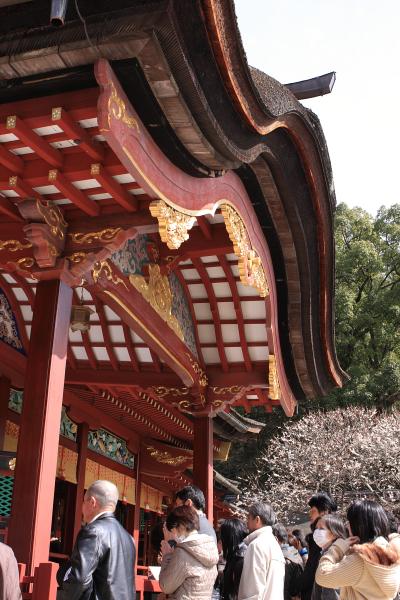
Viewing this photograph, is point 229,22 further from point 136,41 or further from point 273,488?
point 273,488

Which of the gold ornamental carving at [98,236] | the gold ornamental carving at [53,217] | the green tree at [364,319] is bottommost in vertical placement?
the gold ornamental carving at [98,236]

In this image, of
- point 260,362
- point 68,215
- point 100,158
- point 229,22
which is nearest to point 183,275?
point 260,362

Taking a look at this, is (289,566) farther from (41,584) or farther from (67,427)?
(67,427)

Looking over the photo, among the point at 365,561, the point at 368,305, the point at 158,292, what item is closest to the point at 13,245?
the point at 158,292

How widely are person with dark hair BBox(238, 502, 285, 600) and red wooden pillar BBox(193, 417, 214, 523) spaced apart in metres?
4.73

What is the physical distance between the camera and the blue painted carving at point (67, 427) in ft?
31.4

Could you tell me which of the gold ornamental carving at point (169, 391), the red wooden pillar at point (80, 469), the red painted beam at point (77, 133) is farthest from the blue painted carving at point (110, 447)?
the red painted beam at point (77, 133)

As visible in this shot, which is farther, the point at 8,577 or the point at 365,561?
the point at 8,577

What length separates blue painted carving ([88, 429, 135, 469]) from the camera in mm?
10750

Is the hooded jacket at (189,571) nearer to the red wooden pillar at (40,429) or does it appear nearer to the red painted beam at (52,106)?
the red wooden pillar at (40,429)

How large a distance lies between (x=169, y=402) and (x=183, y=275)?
7.02 ft

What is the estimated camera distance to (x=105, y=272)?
18.6ft

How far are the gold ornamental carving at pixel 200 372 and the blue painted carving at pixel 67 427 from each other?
7.95 ft

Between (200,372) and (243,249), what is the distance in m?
3.34
